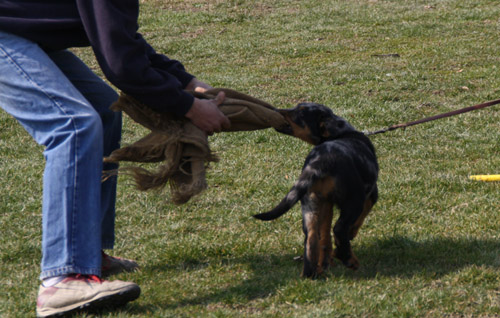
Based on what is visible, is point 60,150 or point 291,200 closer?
point 60,150

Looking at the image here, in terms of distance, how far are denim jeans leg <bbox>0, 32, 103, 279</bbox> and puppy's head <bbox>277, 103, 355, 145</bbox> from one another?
1.38m

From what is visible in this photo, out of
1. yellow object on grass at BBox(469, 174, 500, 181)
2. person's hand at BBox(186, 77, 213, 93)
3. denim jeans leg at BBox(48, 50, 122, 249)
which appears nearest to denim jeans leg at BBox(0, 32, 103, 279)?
denim jeans leg at BBox(48, 50, 122, 249)

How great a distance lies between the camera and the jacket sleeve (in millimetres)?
3430

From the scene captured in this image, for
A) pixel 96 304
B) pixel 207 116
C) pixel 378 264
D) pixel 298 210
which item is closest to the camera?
pixel 96 304

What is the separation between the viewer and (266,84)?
33.5 feet

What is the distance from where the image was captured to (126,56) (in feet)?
11.5

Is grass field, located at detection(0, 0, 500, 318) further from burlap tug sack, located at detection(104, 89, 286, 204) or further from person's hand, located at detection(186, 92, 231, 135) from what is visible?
person's hand, located at detection(186, 92, 231, 135)

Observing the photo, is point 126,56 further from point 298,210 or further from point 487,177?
point 487,177

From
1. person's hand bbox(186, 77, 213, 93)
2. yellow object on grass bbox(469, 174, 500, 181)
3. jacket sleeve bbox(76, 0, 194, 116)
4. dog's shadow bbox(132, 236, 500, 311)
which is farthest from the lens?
yellow object on grass bbox(469, 174, 500, 181)

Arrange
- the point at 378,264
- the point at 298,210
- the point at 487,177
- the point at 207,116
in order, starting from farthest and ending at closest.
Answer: the point at 487,177 < the point at 298,210 < the point at 378,264 < the point at 207,116

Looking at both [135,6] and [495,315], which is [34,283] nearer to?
[135,6]

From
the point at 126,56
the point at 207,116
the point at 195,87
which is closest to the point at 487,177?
the point at 195,87

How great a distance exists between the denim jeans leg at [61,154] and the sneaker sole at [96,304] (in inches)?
6.0

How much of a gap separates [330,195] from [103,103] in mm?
1456
